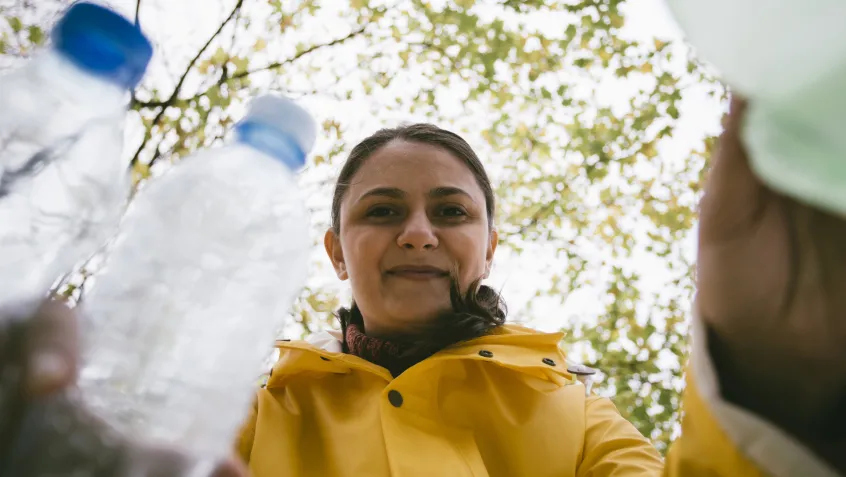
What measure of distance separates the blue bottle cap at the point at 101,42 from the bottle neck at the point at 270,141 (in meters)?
0.22

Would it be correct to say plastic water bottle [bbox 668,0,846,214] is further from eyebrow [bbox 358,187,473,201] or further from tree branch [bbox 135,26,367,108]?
tree branch [bbox 135,26,367,108]

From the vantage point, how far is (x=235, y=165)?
3.89ft

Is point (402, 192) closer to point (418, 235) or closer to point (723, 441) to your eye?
point (418, 235)

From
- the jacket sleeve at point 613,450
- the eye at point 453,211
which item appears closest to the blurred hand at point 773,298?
the jacket sleeve at point 613,450

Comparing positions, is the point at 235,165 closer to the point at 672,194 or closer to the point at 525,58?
the point at 525,58

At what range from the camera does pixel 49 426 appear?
712 millimetres

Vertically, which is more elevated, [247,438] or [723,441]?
[723,441]

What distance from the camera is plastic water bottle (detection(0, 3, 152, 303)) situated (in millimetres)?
937

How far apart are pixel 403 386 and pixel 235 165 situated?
29.4 inches

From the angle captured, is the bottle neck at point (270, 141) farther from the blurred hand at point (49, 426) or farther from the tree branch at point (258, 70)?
the tree branch at point (258, 70)

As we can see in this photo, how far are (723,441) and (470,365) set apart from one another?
3.12ft

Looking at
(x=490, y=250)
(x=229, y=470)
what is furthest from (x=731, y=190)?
(x=490, y=250)

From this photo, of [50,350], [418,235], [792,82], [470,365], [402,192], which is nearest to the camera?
[792,82]

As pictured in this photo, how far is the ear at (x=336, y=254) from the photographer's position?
2232 mm
